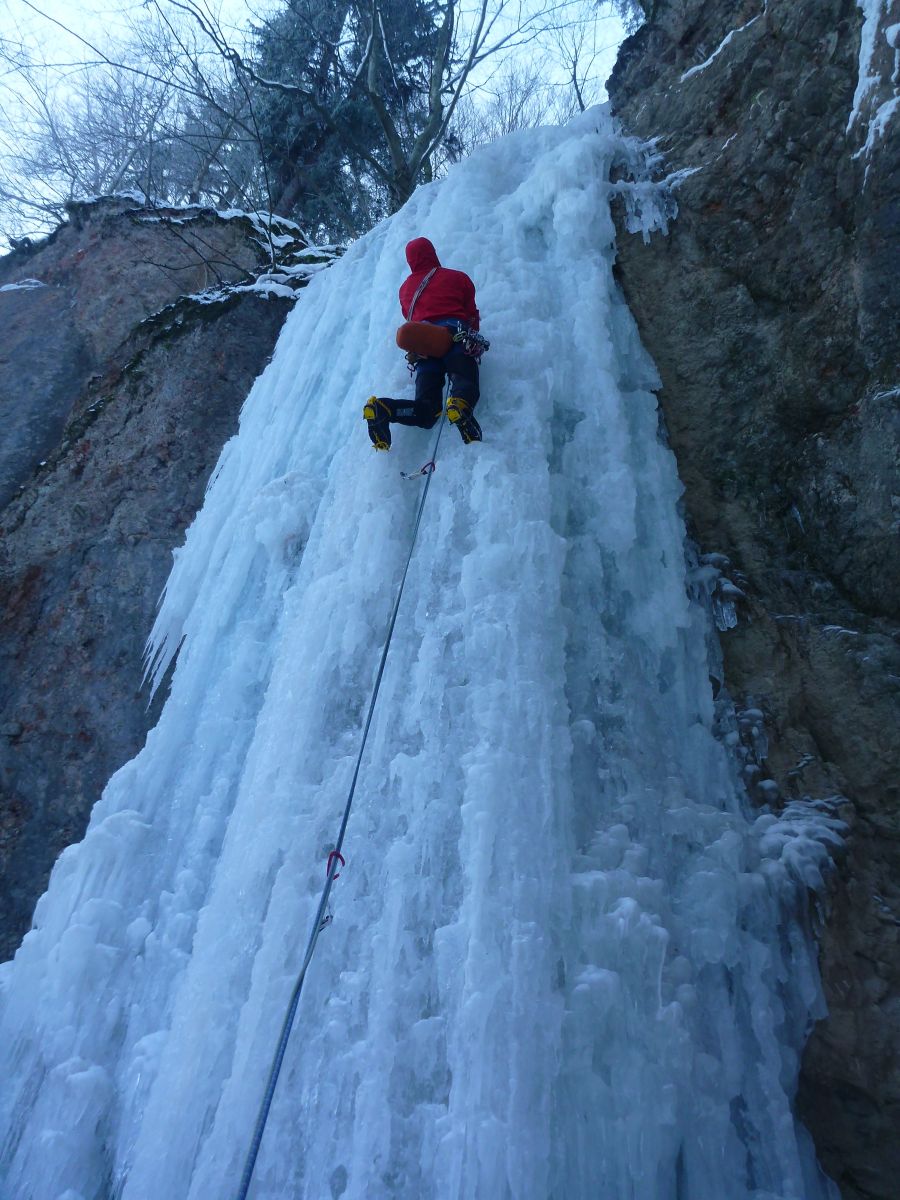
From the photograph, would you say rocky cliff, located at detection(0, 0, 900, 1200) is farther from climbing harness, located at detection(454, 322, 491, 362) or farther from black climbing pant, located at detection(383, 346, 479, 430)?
black climbing pant, located at detection(383, 346, 479, 430)

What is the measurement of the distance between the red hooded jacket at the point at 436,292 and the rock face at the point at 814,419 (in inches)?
39.5

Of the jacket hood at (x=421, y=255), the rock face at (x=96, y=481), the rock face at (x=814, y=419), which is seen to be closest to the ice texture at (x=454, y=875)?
the rock face at (x=814, y=419)

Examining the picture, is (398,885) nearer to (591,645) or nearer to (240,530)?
(591,645)

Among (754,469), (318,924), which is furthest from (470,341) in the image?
(318,924)

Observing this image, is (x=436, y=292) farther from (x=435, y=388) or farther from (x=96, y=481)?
(x=96, y=481)

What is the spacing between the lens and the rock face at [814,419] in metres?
2.73

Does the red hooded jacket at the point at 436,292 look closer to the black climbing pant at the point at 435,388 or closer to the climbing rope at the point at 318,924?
the black climbing pant at the point at 435,388

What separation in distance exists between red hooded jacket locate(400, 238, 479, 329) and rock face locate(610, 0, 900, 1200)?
1004 mm

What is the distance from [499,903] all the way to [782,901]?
1116 mm

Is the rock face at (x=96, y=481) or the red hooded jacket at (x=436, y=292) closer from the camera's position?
the red hooded jacket at (x=436, y=292)

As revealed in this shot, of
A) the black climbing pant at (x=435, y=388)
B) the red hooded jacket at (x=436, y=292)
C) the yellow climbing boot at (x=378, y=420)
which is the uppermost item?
the red hooded jacket at (x=436, y=292)

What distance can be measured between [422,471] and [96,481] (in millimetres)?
3016

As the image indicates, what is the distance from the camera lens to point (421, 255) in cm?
419

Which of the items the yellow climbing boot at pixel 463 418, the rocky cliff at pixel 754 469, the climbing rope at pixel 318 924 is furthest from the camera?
the yellow climbing boot at pixel 463 418
